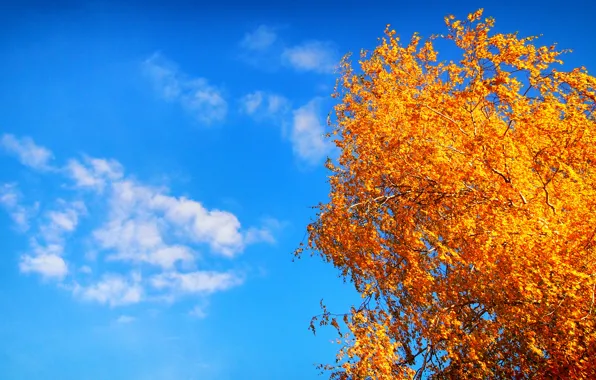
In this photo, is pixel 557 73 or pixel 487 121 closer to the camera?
pixel 557 73

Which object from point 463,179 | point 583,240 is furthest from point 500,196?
point 583,240

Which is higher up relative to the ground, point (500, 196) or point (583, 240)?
point (500, 196)

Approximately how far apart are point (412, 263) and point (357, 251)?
2.24 metres

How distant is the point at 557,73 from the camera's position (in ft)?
38.7

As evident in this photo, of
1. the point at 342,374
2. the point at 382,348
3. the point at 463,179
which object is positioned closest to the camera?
the point at 382,348

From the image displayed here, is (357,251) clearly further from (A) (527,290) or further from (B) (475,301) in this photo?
(A) (527,290)

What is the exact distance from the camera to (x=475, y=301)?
11891 mm

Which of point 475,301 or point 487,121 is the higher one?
point 487,121

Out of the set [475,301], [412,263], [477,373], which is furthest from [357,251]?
[477,373]

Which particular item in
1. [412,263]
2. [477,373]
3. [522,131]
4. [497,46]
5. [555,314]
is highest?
[497,46]

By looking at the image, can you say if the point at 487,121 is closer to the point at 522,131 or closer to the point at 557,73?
the point at 522,131

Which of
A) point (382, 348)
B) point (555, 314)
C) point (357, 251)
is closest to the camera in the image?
point (555, 314)

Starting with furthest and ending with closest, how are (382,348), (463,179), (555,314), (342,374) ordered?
(463,179) → (342,374) → (382,348) → (555,314)

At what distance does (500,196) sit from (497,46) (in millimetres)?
4420
